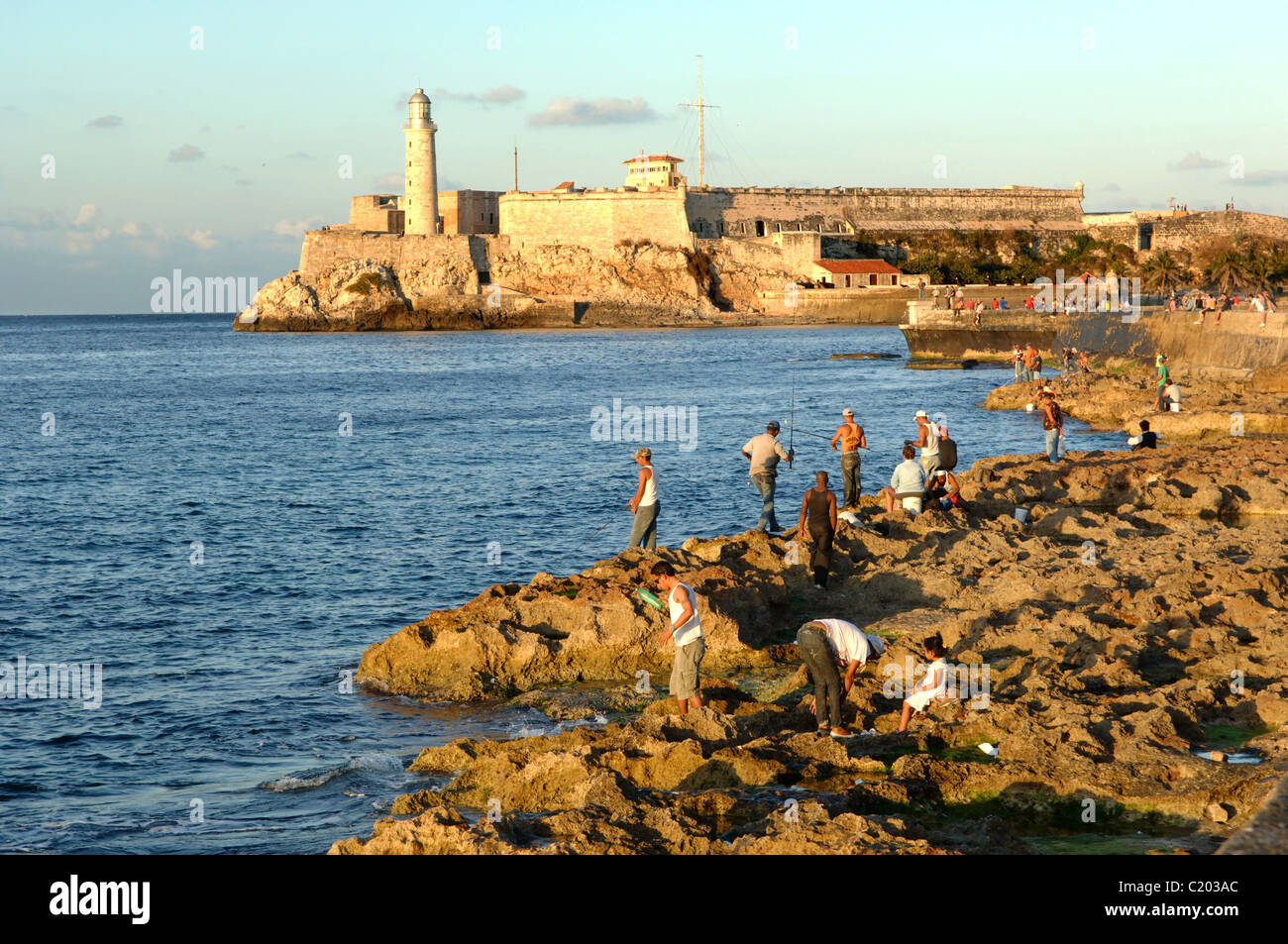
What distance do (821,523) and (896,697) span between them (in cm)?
342

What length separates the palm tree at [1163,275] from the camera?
62.9 m

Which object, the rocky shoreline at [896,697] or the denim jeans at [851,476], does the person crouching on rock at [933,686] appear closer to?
the rocky shoreline at [896,697]

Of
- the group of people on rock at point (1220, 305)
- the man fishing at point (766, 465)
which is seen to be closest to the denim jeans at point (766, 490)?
the man fishing at point (766, 465)

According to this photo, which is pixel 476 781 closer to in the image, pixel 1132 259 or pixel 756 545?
pixel 756 545

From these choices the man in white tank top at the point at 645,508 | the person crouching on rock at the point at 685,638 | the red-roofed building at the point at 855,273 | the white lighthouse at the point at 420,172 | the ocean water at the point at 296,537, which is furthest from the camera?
the red-roofed building at the point at 855,273

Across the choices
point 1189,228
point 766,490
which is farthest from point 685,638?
point 1189,228

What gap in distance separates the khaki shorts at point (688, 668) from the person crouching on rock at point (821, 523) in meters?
3.83

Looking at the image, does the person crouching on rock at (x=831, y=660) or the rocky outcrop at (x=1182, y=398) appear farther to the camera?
the rocky outcrop at (x=1182, y=398)

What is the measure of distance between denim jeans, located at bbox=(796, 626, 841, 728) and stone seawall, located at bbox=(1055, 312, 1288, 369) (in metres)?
25.8

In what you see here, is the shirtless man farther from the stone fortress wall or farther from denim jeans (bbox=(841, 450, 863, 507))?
the stone fortress wall

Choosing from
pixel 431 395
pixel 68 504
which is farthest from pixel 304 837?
pixel 431 395

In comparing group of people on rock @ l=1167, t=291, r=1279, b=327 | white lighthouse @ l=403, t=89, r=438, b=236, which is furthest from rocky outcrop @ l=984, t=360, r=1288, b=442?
white lighthouse @ l=403, t=89, r=438, b=236
